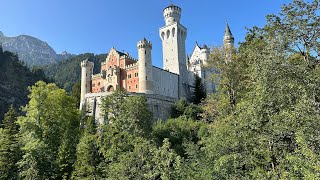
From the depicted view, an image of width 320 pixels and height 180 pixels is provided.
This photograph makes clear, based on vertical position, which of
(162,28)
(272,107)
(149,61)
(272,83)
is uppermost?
(162,28)

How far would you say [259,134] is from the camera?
19516mm

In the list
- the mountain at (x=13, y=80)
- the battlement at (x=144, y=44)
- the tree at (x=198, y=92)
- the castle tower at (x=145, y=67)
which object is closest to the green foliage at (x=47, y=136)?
the castle tower at (x=145, y=67)

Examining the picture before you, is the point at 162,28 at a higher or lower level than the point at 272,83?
higher

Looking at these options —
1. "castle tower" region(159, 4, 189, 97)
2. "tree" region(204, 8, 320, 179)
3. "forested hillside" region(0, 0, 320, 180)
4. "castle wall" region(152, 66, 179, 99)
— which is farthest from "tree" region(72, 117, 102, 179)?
"castle tower" region(159, 4, 189, 97)

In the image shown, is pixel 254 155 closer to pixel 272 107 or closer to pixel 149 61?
pixel 272 107

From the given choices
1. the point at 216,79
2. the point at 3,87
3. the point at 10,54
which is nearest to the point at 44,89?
the point at 216,79

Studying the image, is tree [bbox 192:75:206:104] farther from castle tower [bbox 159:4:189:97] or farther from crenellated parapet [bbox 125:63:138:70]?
crenellated parapet [bbox 125:63:138:70]

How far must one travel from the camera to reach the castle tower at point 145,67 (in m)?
60.6

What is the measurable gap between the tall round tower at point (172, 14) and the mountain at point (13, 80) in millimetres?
52793

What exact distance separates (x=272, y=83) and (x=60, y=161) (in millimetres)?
25711

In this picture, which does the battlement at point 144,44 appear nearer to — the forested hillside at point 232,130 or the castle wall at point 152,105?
the castle wall at point 152,105

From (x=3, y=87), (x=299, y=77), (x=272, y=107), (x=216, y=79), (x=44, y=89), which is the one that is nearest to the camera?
(x=299, y=77)

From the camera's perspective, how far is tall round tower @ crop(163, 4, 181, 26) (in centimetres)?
7806

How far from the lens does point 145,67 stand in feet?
201
